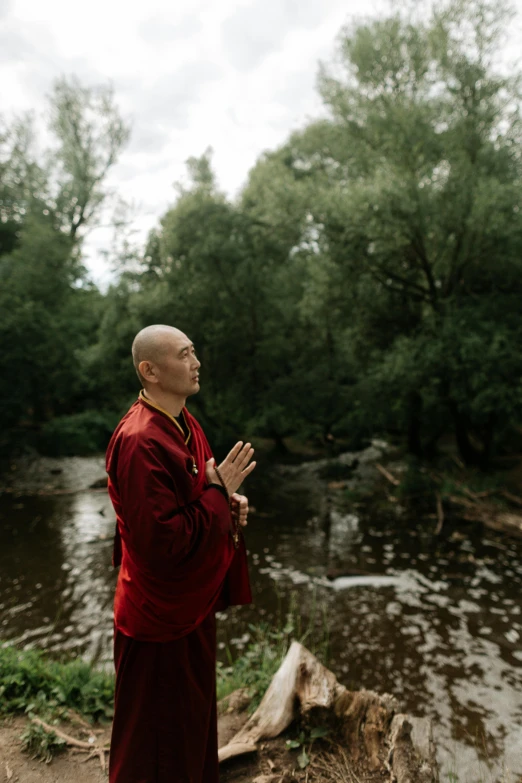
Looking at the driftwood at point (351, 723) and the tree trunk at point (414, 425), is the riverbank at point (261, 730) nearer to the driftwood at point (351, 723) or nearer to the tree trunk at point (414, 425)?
the driftwood at point (351, 723)

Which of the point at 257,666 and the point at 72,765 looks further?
the point at 257,666

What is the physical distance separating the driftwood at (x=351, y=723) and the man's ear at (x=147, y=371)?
2167 mm

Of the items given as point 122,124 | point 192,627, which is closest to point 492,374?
point 192,627

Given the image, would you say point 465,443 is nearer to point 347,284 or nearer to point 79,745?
point 347,284

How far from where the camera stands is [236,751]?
2967mm

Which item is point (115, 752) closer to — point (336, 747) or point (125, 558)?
point (125, 558)

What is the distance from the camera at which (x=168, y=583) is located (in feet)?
6.99

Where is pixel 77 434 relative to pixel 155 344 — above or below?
below

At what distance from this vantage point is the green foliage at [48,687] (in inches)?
133

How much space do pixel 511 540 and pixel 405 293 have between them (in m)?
5.87

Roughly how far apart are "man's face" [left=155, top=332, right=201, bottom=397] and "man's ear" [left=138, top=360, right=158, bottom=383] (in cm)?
2

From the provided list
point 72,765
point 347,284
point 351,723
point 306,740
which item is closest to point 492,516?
point 347,284

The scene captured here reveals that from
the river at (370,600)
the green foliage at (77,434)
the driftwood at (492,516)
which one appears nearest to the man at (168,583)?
the river at (370,600)

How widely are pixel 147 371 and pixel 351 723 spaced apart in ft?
8.13
